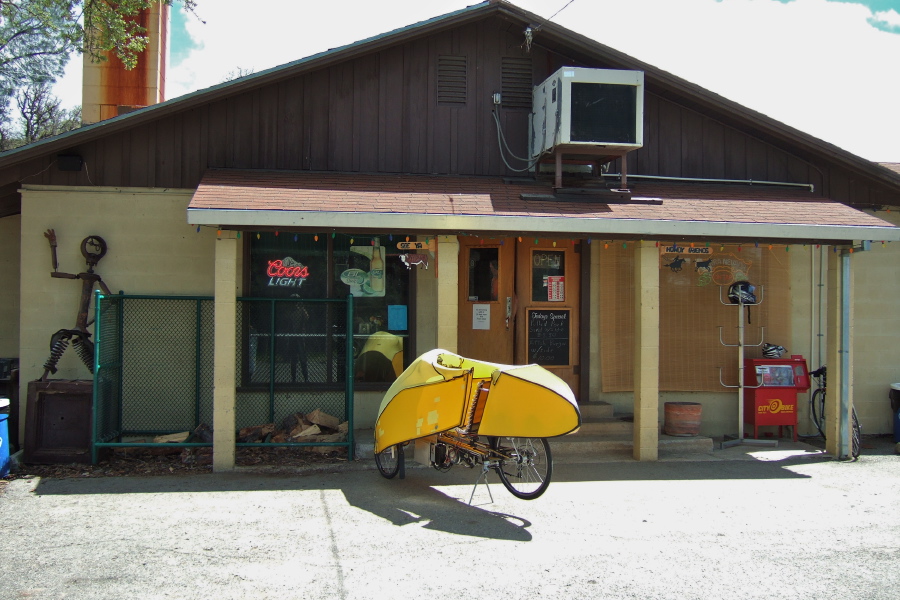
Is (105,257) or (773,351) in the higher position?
(105,257)

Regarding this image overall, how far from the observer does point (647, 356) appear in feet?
29.7

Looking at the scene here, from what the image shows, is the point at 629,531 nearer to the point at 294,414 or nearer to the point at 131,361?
the point at 294,414

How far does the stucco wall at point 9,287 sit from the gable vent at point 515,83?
7067mm

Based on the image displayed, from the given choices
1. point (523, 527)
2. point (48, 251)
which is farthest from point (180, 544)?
point (48, 251)

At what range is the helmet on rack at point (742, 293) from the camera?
397 inches

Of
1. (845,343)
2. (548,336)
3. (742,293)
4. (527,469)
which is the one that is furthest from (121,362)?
(845,343)

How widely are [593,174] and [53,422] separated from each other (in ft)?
23.7

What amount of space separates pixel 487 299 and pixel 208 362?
372 centimetres

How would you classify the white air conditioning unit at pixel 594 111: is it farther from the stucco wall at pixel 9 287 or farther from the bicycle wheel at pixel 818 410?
the stucco wall at pixel 9 287

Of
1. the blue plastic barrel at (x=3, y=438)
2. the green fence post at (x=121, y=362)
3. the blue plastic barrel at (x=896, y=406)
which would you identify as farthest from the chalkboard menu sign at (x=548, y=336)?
the blue plastic barrel at (x=3, y=438)

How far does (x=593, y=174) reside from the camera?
33.6 ft

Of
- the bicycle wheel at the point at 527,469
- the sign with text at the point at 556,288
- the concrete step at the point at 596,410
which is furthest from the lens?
the sign with text at the point at 556,288

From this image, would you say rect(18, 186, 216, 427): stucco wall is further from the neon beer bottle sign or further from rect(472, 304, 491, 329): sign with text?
rect(472, 304, 491, 329): sign with text

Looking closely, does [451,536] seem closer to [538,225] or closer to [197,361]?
[538,225]
